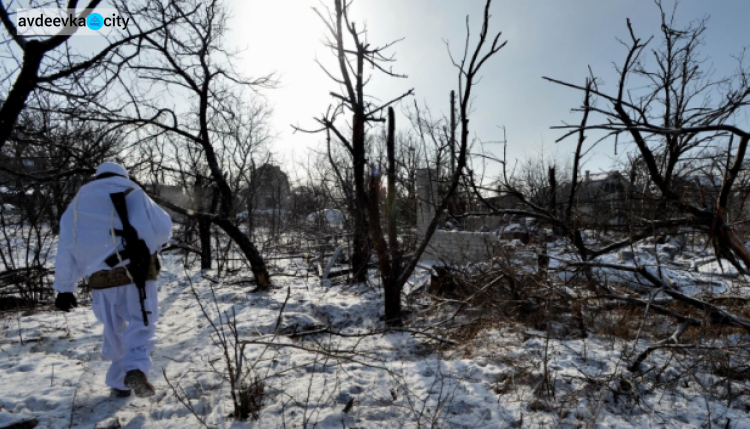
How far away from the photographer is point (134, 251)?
8.98 ft

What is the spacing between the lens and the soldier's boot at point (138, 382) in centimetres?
257

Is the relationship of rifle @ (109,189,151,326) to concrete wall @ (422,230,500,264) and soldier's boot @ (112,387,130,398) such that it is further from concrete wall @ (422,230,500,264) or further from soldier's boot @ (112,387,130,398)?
concrete wall @ (422,230,500,264)

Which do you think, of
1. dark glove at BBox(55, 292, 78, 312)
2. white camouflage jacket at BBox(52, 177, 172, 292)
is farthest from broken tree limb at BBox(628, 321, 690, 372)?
dark glove at BBox(55, 292, 78, 312)

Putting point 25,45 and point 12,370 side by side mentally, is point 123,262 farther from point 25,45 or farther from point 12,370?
point 25,45

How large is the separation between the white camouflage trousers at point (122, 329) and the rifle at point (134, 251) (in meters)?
0.07

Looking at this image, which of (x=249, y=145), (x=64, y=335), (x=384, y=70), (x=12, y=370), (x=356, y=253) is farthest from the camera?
(x=249, y=145)

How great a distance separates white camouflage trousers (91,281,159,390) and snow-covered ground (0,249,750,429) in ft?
0.54

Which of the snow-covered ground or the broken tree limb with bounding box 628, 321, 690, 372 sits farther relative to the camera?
the broken tree limb with bounding box 628, 321, 690, 372

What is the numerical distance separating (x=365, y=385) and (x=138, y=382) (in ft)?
5.11

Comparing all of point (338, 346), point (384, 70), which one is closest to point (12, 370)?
point (338, 346)

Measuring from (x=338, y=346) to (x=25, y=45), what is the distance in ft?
17.9

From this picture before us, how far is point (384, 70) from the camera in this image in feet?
14.4

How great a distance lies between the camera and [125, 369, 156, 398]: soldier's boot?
257 centimetres

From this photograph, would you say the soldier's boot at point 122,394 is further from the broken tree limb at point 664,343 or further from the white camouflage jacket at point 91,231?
the broken tree limb at point 664,343
